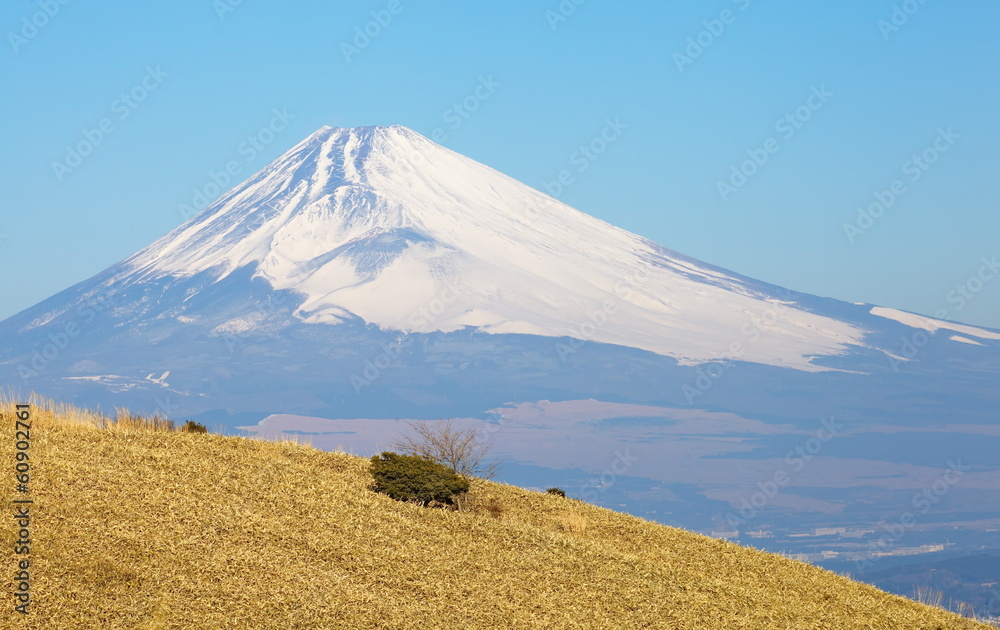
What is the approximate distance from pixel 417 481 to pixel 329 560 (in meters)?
4.98

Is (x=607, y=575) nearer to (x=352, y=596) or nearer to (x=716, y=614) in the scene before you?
(x=716, y=614)

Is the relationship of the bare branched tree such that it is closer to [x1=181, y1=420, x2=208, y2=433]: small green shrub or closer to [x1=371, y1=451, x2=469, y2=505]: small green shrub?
[x1=371, y1=451, x2=469, y2=505]: small green shrub

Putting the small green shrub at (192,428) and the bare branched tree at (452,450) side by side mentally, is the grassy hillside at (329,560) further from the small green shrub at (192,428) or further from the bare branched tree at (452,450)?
the bare branched tree at (452,450)

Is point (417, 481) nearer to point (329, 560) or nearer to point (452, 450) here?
point (452, 450)

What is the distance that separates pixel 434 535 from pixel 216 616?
5.34m

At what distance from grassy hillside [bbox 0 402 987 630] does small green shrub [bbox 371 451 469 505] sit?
439 millimetres

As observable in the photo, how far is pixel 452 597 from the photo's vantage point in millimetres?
17406

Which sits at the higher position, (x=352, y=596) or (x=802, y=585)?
(x=802, y=585)

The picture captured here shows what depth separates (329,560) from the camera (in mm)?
18422

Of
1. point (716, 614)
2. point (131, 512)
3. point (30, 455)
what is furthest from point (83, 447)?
point (716, 614)

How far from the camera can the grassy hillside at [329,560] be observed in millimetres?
16281

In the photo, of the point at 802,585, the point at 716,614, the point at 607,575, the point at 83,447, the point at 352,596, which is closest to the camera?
the point at 352,596

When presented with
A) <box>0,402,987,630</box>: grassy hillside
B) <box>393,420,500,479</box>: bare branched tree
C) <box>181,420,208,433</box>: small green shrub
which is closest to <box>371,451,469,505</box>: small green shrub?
<box>0,402,987,630</box>: grassy hillside

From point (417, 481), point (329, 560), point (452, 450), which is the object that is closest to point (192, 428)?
point (452, 450)
